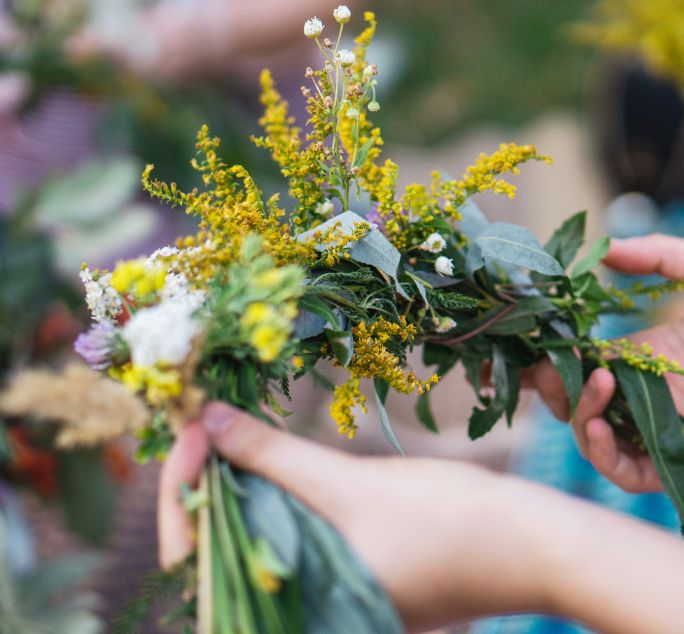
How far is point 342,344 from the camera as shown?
2.27ft

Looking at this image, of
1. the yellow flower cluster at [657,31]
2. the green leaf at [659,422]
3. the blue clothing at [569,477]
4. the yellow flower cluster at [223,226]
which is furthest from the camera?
the yellow flower cluster at [657,31]

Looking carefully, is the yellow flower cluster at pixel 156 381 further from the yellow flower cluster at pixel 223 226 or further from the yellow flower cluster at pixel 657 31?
the yellow flower cluster at pixel 657 31

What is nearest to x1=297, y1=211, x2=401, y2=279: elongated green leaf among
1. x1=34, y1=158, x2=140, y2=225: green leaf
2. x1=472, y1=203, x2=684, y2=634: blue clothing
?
x1=472, y1=203, x2=684, y2=634: blue clothing

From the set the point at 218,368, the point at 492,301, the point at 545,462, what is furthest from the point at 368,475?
the point at 545,462

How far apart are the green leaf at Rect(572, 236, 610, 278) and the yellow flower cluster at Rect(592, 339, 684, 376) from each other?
92 mm

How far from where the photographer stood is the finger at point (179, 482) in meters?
0.60

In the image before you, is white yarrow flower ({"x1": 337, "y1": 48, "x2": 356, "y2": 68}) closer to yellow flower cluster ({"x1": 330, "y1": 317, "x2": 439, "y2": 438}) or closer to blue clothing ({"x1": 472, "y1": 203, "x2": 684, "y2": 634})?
yellow flower cluster ({"x1": 330, "y1": 317, "x2": 439, "y2": 438})

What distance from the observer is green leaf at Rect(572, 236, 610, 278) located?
0.93m

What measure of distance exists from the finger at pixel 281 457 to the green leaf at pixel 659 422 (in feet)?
1.46

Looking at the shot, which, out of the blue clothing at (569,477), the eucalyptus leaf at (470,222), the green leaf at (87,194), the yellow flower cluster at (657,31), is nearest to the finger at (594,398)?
the eucalyptus leaf at (470,222)

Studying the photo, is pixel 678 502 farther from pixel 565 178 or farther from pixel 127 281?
pixel 565 178

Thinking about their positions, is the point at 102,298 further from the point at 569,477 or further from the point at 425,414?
the point at 569,477

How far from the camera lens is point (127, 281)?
59 cm

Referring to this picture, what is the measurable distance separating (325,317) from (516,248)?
0.26m
